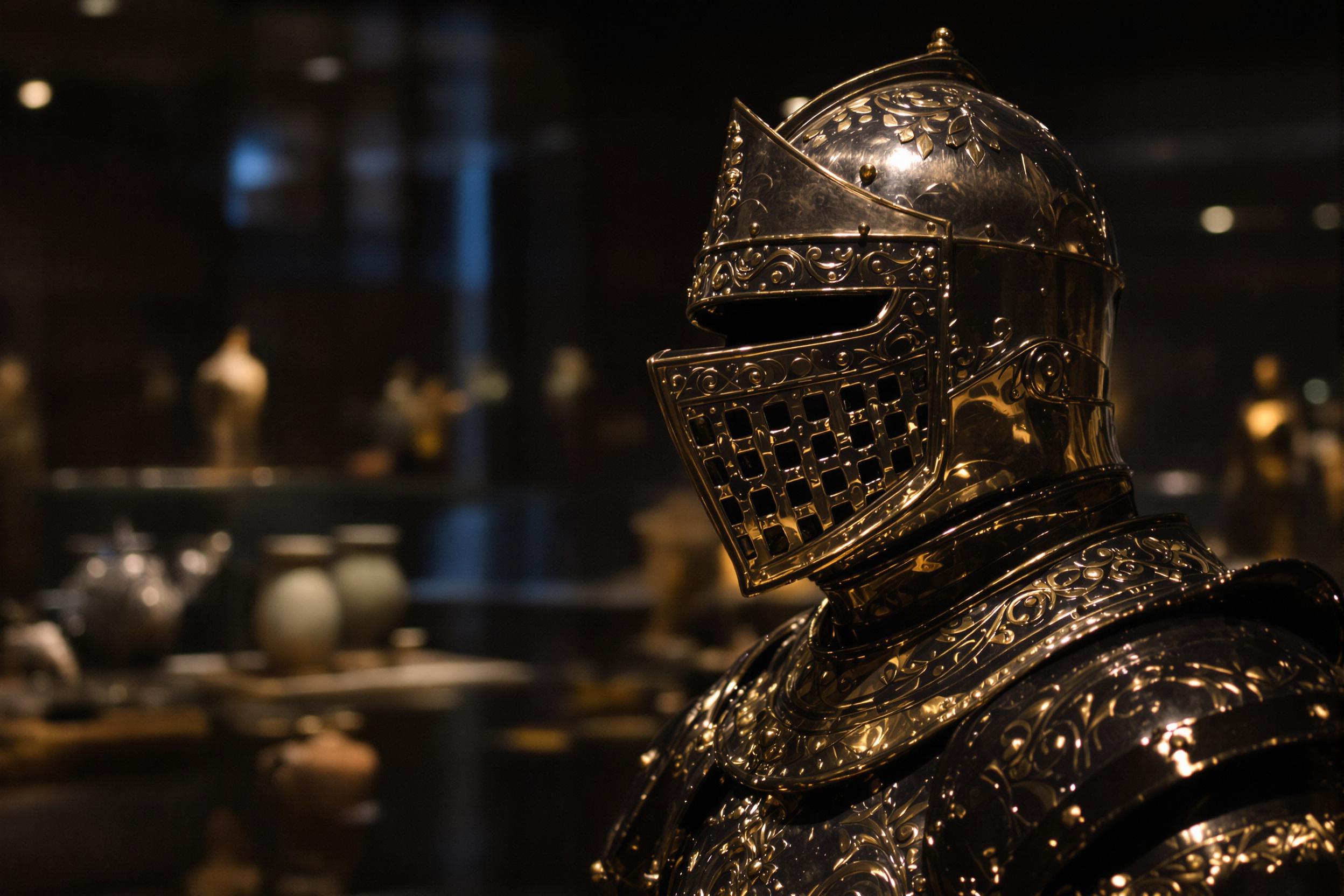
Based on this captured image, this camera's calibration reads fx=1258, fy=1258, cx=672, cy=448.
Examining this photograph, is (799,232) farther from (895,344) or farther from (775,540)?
(775,540)

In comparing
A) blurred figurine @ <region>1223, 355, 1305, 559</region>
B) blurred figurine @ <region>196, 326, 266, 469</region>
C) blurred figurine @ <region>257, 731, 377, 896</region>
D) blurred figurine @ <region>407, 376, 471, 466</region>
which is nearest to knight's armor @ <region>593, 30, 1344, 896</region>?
blurred figurine @ <region>257, 731, 377, 896</region>

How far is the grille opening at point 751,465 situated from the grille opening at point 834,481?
85mm

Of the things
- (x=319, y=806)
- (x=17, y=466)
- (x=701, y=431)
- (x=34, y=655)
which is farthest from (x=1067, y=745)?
(x=17, y=466)

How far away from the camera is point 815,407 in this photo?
1.55 metres

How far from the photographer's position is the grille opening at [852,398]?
1.51 metres

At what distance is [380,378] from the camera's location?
6352 mm

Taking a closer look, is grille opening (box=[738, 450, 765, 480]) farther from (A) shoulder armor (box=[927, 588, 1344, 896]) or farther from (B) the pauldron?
(A) shoulder armor (box=[927, 588, 1344, 896])

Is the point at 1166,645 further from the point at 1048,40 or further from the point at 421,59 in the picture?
the point at 421,59

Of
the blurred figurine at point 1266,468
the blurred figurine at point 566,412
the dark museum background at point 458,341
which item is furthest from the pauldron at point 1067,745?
the blurred figurine at point 566,412

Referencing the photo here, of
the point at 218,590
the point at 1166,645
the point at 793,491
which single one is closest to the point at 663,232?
the point at 218,590

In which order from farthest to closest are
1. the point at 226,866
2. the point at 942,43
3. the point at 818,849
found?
1. the point at 226,866
2. the point at 942,43
3. the point at 818,849

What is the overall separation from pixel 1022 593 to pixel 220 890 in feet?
7.45

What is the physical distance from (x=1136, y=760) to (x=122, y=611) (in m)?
4.41

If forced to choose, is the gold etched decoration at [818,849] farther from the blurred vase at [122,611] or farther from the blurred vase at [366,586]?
the blurred vase at [366,586]
